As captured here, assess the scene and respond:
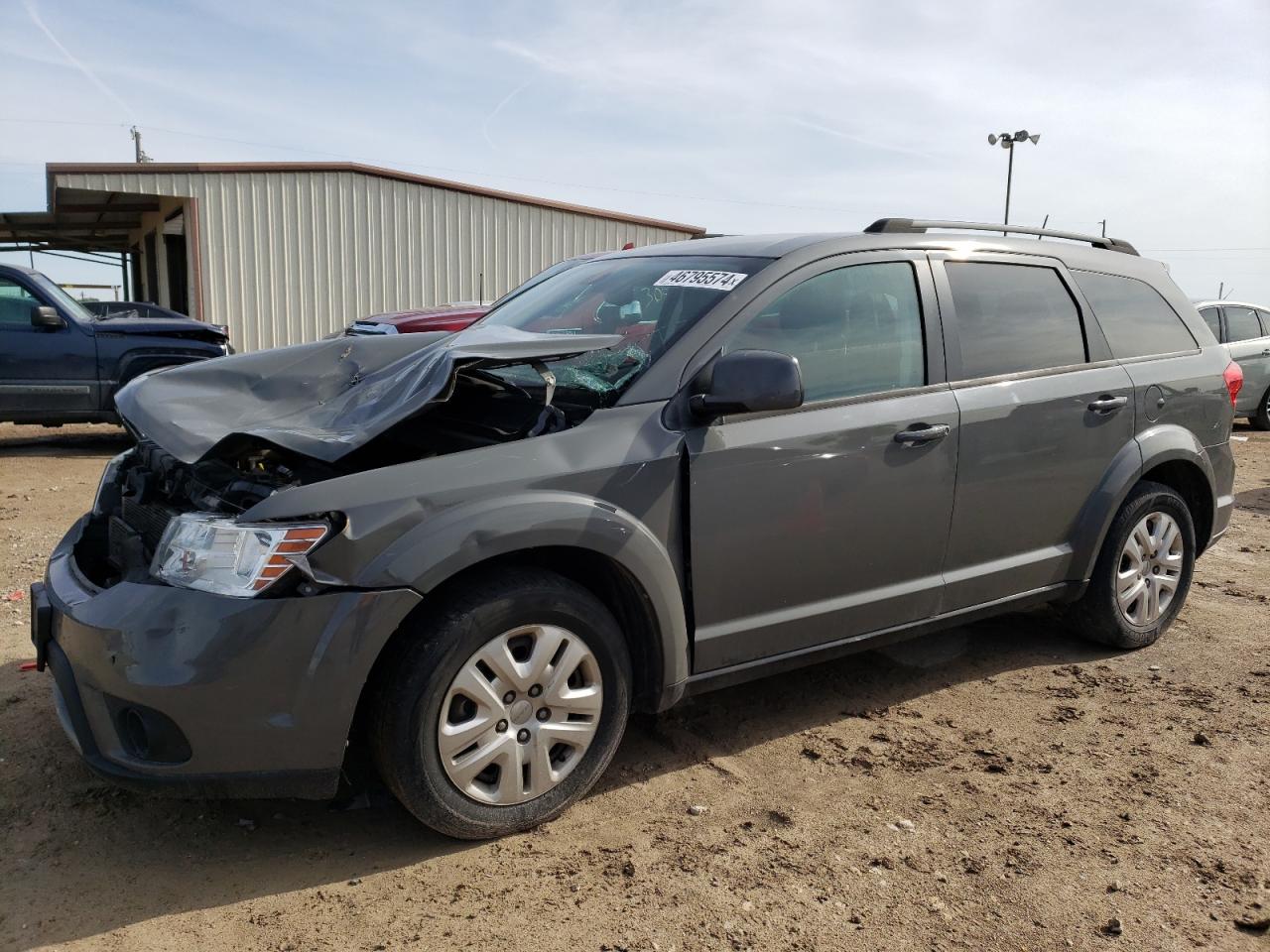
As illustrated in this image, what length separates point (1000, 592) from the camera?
4.04 metres

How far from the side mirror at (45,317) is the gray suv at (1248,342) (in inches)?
493

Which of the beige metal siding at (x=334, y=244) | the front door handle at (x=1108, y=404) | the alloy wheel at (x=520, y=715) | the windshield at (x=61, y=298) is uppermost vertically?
the beige metal siding at (x=334, y=244)

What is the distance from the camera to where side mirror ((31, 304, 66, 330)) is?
9.41 meters

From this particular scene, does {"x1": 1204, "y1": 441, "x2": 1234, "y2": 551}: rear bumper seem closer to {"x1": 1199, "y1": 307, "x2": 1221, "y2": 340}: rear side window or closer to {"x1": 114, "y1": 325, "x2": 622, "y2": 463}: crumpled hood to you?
{"x1": 114, "y1": 325, "x2": 622, "y2": 463}: crumpled hood

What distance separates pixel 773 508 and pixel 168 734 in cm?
183

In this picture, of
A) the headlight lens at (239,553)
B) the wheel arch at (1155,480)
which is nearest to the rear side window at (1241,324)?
the wheel arch at (1155,480)

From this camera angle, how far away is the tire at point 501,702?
270cm

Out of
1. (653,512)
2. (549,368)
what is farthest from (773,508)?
(549,368)

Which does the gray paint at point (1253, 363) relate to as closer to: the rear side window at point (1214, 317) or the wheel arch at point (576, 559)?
the rear side window at point (1214, 317)

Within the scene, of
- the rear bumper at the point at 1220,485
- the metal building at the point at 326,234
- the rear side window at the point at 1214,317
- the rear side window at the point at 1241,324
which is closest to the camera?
the rear bumper at the point at 1220,485

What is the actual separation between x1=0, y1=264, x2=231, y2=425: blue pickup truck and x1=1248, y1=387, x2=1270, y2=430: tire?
1328 cm

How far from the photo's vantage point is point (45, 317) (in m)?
9.42

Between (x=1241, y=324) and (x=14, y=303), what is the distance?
13876 mm

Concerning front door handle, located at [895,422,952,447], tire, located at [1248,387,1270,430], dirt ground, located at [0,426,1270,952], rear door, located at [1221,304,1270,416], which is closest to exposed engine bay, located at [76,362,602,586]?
dirt ground, located at [0,426,1270,952]
